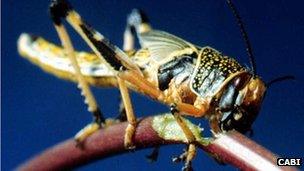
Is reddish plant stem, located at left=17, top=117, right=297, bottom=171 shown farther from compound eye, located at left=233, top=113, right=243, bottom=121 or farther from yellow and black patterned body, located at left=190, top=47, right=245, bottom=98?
yellow and black patterned body, located at left=190, top=47, right=245, bottom=98

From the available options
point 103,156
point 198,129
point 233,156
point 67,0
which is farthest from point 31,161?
point 67,0

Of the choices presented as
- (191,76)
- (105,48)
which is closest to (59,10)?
(105,48)

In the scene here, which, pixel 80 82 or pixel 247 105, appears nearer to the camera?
pixel 247 105

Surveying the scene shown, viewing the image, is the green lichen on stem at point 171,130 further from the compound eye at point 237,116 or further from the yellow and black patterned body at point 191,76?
the compound eye at point 237,116

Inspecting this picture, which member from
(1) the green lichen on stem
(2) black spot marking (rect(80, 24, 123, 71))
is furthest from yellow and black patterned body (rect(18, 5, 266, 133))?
(1) the green lichen on stem

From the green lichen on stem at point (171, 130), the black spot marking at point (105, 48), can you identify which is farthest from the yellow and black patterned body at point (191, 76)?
the green lichen on stem at point (171, 130)

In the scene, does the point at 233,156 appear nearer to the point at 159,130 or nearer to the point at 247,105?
the point at 159,130
